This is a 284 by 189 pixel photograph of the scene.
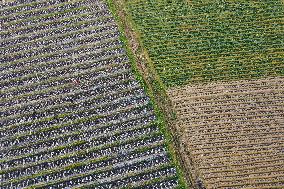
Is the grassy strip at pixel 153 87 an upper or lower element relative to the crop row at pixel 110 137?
upper

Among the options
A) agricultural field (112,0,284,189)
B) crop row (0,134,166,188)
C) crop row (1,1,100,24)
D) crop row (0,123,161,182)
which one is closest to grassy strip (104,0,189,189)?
agricultural field (112,0,284,189)

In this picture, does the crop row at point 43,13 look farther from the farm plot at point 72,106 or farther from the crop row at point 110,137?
the crop row at point 110,137

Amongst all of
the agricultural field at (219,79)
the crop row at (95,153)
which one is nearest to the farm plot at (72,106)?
the crop row at (95,153)

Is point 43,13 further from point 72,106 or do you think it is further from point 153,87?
point 153,87

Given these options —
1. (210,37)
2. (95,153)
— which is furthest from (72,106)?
(210,37)

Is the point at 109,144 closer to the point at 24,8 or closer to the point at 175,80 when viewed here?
the point at 175,80

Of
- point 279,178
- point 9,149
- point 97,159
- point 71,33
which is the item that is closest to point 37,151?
point 9,149
